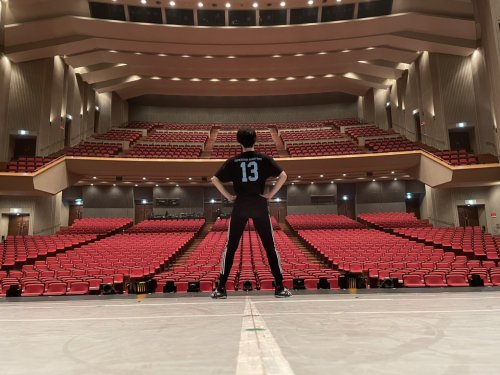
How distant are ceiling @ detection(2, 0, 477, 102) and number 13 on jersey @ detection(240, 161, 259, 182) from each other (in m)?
16.2

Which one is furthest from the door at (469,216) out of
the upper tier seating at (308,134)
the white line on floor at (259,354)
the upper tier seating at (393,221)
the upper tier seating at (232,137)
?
the white line on floor at (259,354)

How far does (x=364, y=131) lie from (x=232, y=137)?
9279 millimetres

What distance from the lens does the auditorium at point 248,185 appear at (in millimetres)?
1596

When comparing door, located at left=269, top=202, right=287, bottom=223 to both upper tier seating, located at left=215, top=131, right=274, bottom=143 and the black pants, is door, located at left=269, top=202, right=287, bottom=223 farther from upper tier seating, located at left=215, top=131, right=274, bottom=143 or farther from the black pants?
the black pants

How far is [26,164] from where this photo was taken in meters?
Result: 15.0

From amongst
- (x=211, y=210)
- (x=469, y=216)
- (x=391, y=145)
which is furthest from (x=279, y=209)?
(x=469, y=216)

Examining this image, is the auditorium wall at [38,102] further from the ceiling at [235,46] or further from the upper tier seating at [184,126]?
the upper tier seating at [184,126]

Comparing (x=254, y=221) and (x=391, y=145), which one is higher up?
(x=391, y=145)

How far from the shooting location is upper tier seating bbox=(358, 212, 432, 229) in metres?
17.0

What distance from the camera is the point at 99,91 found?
76.1ft

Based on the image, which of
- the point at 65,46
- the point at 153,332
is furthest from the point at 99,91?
the point at 153,332

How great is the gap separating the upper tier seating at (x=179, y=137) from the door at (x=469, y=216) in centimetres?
1631

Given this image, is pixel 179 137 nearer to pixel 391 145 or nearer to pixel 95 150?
pixel 95 150

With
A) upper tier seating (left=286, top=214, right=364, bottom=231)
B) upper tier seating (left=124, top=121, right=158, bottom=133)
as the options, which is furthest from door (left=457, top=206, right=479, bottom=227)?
upper tier seating (left=124, top=121, right=158, bottom=133)
